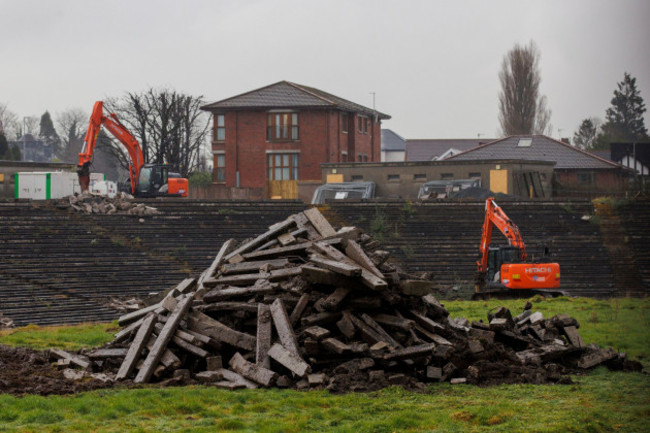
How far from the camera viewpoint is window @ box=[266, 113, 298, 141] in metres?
62.9

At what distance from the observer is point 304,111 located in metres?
62.4

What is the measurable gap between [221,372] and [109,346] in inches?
128

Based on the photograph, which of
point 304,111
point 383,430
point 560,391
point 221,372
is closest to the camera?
point 383,430

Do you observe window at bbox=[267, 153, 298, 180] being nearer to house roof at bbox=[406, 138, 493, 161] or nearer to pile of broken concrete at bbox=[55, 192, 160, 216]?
pile of broken concrete at bbox=[55, 192, 160, 216]

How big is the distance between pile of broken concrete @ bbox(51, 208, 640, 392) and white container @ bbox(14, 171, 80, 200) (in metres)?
34.5

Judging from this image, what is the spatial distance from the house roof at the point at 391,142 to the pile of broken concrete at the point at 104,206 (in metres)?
58.2

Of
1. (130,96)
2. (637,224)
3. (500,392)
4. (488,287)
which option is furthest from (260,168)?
(500,392)

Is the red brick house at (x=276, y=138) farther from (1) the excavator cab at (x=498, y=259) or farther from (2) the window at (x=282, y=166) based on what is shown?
(1) the excavator cab at (x=498, y=259)

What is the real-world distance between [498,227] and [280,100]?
35.5 meters

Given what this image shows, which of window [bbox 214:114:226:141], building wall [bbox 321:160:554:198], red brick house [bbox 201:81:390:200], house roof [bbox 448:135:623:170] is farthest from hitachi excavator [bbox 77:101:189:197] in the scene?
house roof [bbox 448:135:623:170]

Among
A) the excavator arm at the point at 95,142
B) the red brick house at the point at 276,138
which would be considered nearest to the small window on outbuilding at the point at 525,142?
the red brick house at the point at 276,138

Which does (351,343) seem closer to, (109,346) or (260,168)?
(109,346)

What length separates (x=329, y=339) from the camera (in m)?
13.4

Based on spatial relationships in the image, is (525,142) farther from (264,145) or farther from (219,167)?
(219,167)
